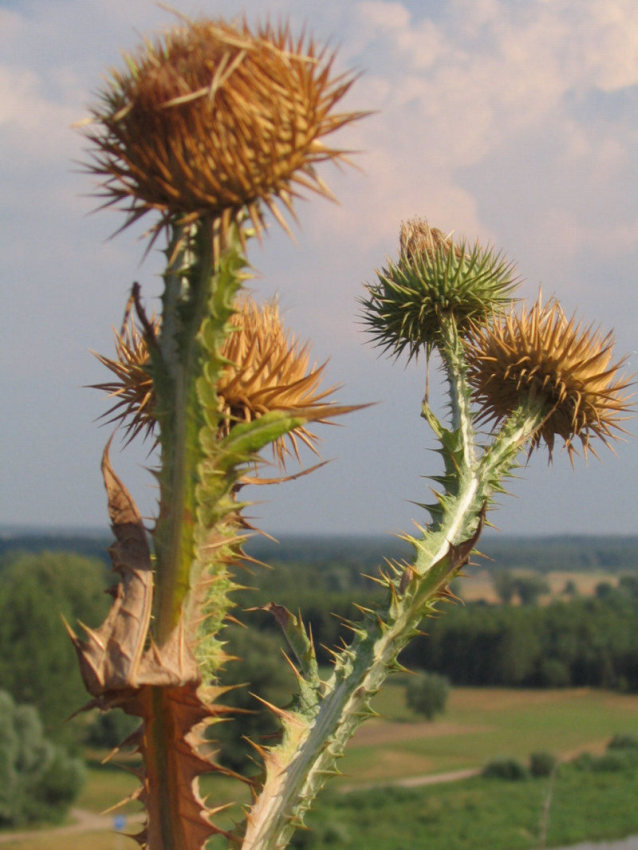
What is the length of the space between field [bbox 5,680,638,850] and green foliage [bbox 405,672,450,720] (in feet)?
8.47

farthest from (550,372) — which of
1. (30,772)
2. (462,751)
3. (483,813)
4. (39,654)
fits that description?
(462,751)

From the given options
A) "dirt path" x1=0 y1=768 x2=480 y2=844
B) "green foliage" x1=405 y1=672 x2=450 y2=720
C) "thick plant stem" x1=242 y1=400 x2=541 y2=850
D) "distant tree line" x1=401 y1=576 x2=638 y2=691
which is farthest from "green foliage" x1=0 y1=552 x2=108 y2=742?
"thick plant stem" x1=242 y1=400 x2=541 y2=850

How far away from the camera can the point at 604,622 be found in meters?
140

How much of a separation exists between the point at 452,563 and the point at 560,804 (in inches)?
4104

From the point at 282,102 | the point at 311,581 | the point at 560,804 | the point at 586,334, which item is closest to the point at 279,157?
the point at 282,102

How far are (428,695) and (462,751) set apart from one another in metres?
8.22

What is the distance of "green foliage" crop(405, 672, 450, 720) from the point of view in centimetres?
11669

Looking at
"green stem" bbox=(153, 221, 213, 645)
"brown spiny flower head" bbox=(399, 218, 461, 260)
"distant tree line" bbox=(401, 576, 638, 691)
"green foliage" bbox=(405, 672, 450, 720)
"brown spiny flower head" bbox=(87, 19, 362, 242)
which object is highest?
"brown spiny flower head" bbox=(399, 218, 461, 260)

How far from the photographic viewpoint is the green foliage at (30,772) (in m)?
78.5

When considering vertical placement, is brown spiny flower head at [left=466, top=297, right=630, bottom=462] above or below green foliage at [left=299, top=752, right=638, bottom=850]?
above

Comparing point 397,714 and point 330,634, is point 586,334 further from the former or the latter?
point 397,714

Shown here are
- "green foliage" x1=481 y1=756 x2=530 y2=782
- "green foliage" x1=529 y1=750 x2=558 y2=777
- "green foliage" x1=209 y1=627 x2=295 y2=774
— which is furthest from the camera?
"green foliage" x1=529 y1=750 x2=558 y2=777

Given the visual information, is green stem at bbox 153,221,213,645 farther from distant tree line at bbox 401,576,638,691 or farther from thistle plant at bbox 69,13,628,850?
distant tree line at bbox 401,576,638,691

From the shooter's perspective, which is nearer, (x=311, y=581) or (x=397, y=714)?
(x=397, y=714)
